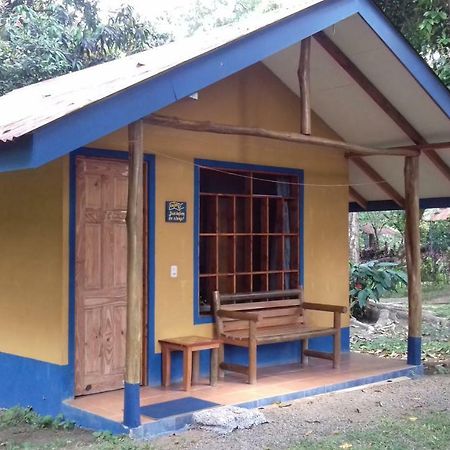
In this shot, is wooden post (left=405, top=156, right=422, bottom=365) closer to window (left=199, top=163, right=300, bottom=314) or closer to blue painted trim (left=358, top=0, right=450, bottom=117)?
blue painted trim (left=358, top=0, right=450, bottom=117)

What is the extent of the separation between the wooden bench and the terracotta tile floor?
199 mm

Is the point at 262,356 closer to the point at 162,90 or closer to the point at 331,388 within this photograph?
the point at 331,388

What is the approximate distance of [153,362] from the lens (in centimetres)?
728

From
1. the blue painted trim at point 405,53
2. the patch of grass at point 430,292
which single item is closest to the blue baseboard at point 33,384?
the blue painted trim at point 405,53

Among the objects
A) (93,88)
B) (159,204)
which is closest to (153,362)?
(159,204)

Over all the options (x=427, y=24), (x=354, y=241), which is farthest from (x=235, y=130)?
(x=354, y=241)

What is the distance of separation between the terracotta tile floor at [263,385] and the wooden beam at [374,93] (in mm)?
2738

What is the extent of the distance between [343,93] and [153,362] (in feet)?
12.6

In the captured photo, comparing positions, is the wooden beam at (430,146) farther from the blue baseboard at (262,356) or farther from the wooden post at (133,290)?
the wooden post at (133,290)

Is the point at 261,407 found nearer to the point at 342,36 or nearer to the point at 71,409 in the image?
the point at 71,409

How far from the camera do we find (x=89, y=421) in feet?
20.0

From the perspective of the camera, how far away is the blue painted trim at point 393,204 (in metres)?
10.4

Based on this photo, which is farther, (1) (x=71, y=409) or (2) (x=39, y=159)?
(1) (x=71, y=409)

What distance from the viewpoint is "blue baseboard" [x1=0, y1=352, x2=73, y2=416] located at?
649cm
